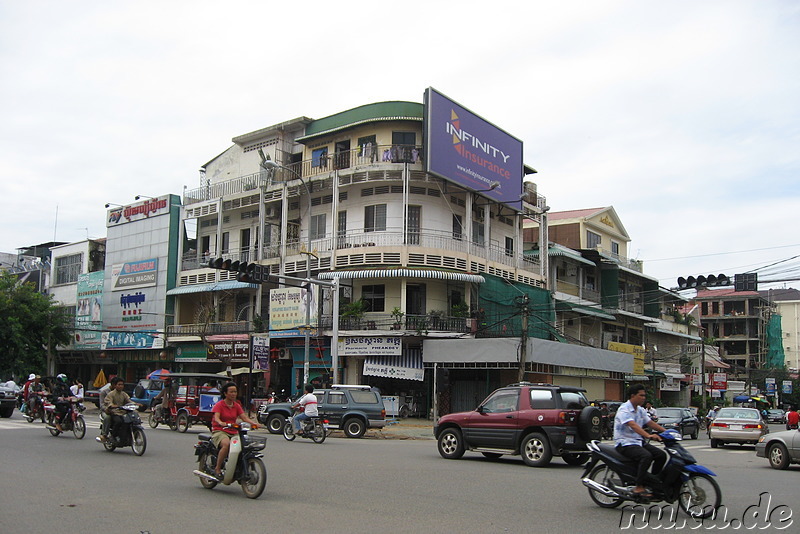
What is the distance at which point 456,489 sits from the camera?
11.5m

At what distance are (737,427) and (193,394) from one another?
59.0 feet

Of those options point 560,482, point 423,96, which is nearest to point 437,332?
point 423,96

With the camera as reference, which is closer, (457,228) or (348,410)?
(348,410)

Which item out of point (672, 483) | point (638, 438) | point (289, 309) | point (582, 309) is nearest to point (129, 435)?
point (638, 438)

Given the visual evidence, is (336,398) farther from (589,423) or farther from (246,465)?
(246,465)

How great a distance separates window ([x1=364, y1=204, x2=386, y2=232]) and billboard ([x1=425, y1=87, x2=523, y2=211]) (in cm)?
374

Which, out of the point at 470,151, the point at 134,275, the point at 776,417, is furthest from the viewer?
the point at 776,417

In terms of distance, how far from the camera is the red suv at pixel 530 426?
15.2 m

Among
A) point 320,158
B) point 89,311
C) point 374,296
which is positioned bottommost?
point 89,311

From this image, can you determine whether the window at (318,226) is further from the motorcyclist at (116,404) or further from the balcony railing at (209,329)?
the motorcyclist at (116,404)

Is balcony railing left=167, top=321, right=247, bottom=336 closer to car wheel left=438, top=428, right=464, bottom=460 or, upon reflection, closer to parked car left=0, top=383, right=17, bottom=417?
parked car left=0, top=383, right=17, bottom=417

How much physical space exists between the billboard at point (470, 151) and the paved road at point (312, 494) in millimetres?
20760

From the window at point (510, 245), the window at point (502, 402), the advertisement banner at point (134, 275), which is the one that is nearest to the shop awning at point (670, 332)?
the window at point (510, 245)

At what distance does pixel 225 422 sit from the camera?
34.4ft
